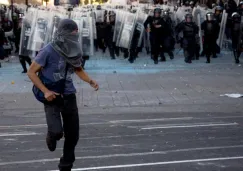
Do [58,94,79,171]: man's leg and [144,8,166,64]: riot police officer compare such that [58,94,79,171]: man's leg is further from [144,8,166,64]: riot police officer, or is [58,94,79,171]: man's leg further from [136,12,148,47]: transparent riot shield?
[136,12,148,47]: transparent riot shield

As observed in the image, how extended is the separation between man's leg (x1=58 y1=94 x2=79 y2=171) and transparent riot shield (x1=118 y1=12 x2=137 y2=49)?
16.9 metres

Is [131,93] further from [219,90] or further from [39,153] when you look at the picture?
[39,153]

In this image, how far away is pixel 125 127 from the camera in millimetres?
11070

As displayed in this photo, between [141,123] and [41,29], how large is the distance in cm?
1059

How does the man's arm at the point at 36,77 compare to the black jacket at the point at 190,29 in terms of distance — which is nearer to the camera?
the man's arm at the point at 36,77

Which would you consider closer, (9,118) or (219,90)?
(9,118)

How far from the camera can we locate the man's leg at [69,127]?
6.88 m

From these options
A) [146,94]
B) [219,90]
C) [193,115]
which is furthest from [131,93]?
[193,115]

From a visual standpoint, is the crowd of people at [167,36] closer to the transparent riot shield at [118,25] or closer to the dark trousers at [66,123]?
the transparent riot shield at [118,25]

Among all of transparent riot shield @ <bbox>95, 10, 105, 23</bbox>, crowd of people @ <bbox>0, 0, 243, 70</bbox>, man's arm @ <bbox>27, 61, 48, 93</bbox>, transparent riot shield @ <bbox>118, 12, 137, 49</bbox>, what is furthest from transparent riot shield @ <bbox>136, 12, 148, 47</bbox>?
man's arm @ <bbox>27, 61, 48, 93</bbox>

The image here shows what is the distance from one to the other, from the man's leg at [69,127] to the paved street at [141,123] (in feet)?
2.94

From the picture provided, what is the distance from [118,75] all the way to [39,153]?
10973 mm

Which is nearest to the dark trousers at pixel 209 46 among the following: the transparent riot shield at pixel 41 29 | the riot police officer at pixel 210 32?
the riot police officer at pixel 210 32

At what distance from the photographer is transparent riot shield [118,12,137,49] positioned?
23781mm
